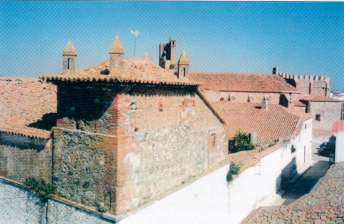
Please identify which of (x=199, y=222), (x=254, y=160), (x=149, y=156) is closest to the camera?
(x=149, y=156)

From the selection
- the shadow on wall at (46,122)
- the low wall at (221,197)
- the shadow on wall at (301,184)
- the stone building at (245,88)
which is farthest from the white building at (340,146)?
the stone building at (245,88)

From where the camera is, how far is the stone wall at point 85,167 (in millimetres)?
10000

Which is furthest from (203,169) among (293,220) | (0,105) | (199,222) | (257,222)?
(0,105)

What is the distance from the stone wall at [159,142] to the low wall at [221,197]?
417 millimetres

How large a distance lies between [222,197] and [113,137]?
7.87 m

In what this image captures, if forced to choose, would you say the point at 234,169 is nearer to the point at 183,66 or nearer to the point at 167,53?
the point at 183,66

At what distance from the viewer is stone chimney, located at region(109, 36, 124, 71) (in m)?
10.3

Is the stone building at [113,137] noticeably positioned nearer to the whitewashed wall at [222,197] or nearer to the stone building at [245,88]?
the whitewashed wall at [222,197]

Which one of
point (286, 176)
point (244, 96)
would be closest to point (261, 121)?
point (286, 176)

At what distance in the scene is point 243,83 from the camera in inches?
1607

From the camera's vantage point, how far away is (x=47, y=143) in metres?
11.6

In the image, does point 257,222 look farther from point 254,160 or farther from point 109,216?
point 109,216

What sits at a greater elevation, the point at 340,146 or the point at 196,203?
the point at 340,146

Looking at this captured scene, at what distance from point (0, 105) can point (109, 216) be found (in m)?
8.08
